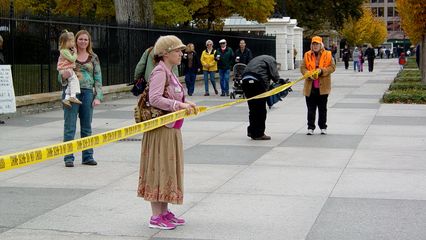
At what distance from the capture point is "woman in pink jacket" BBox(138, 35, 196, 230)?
667 centimetres

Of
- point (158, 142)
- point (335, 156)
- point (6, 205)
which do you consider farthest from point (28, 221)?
point (335, 156)

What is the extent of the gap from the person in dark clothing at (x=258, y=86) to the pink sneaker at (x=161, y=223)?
21.0 ft

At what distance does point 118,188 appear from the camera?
28.8 feet

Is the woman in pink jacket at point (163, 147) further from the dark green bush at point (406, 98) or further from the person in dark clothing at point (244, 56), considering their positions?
the person in dark clothing at point (244, 56)

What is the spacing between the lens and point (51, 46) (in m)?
19.0

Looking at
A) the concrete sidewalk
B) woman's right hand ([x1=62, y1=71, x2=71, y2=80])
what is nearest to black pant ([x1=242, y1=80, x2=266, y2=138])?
the concrete sidewalk

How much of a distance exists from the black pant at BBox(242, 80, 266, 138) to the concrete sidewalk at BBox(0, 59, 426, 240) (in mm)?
316

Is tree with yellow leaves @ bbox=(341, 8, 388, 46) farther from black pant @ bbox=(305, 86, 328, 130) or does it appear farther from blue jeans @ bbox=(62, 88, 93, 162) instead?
blue jeans @ bbox=(62, 88, 93, 162)

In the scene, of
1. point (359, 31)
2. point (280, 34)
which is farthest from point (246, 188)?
point (359, 31)

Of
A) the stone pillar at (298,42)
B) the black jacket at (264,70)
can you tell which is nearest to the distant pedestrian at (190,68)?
the black jacket at (264,70)

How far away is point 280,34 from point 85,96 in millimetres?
39082

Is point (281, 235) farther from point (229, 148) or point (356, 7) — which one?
point (356, 7)

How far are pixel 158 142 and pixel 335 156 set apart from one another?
501cm

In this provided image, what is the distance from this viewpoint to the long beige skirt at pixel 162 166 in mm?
6660
